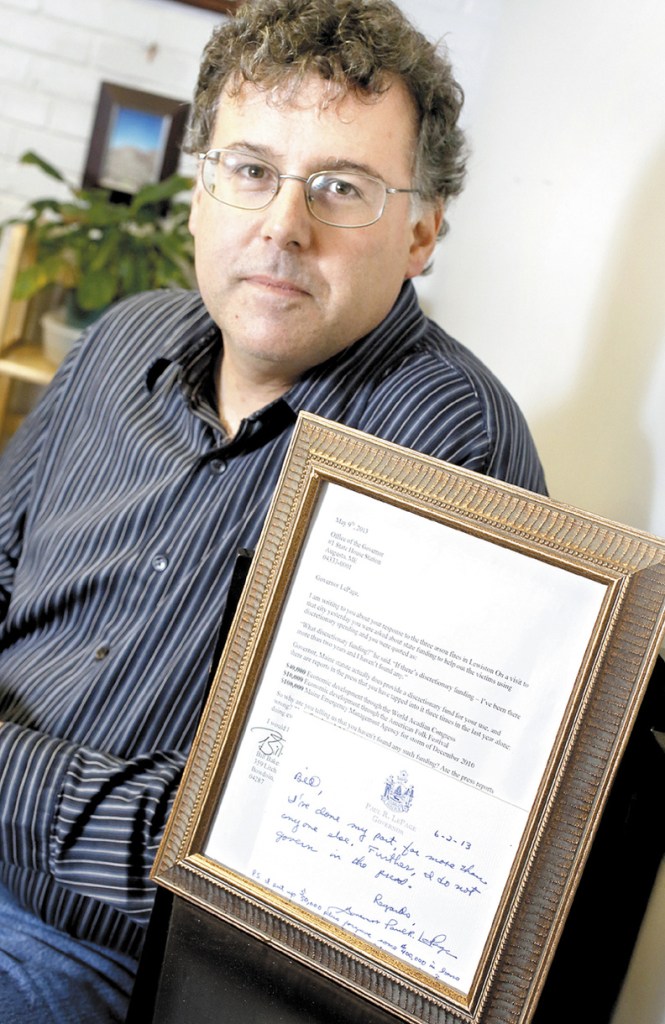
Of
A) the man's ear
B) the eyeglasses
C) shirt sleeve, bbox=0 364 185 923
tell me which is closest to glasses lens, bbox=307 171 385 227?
the eyeglasses

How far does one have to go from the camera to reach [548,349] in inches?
54.4

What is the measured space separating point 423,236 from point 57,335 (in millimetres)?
1605

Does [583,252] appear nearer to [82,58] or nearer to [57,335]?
[57,335]

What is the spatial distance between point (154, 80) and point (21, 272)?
0.69m

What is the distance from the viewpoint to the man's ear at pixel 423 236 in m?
1.17

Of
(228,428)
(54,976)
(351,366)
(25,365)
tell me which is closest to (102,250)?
(25,365)

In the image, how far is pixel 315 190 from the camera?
1031mm

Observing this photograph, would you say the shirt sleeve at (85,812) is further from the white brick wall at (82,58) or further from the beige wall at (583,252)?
the white brick wall at (82,58)

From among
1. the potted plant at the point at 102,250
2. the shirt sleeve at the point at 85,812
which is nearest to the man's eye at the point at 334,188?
the shirt sleeve at the point at 85,812

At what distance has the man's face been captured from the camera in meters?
1.03

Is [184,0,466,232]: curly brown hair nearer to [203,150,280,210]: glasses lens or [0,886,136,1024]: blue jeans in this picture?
[203,150,280,210]: glasses lens

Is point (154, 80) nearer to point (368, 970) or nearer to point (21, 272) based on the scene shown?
point (21, 272)

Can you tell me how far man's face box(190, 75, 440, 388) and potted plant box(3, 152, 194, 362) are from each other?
137 cm

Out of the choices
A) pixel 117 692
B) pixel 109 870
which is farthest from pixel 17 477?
pixel 109 870
